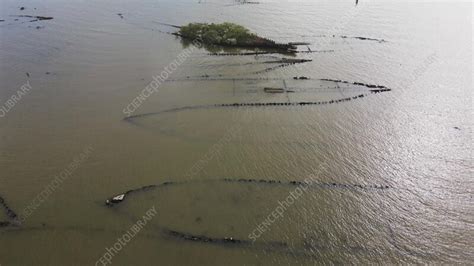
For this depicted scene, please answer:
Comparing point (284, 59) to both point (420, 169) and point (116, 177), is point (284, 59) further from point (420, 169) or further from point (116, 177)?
point (116, 177)

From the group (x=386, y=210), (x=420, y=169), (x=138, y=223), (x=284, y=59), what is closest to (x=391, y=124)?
(x=420, y=169)

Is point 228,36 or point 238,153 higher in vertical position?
point 228,36

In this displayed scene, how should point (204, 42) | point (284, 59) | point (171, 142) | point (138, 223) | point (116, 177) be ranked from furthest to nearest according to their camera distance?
point (204, 42) → point (284, 59) → point (171, 142) → point (116, 177) → point (138, 223)

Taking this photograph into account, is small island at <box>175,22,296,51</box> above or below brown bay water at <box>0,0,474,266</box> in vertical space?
above

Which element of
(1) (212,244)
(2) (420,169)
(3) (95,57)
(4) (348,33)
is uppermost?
(4) (348,33)

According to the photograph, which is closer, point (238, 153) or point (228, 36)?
point (238, 153)

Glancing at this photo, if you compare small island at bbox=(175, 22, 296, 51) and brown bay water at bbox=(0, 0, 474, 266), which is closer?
brown bay water at bbox=(0, 0, 474, 266)
